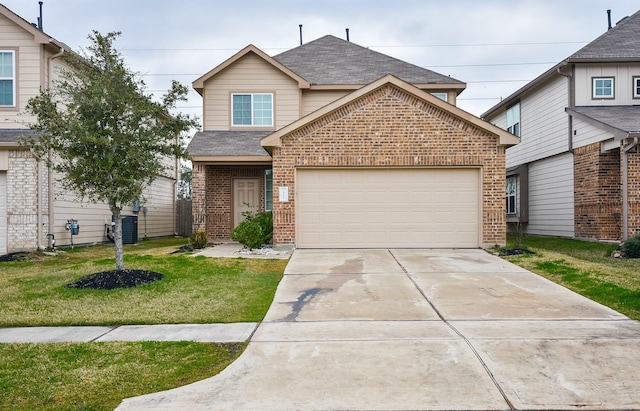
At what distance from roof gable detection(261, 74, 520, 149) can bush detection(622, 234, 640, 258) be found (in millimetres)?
3582

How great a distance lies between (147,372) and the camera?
471 centimetres

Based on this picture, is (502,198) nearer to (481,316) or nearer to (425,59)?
(481,316)

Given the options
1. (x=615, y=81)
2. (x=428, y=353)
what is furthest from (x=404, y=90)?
(x=428, y=353)

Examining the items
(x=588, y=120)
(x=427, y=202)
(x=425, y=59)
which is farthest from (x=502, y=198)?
(x=425, y=59)

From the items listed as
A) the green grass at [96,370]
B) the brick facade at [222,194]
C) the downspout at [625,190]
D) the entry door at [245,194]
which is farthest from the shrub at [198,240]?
the downspout at [625,190]

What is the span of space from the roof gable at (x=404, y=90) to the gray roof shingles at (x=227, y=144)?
2.21 metres

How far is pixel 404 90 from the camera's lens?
43.0 feet

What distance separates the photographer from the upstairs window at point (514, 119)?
22094mm

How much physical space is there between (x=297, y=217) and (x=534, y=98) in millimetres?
12256

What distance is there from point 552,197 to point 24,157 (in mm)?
17633

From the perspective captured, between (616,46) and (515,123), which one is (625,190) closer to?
(616,46)

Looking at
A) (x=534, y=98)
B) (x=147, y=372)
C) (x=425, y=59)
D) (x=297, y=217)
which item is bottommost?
(x=147, y=372)

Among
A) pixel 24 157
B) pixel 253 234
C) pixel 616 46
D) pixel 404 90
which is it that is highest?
pixel 616 46

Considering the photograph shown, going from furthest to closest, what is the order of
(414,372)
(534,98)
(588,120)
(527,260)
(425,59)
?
(425,59) < (534,98) < (588,120) < (527,260) < (414,372)
